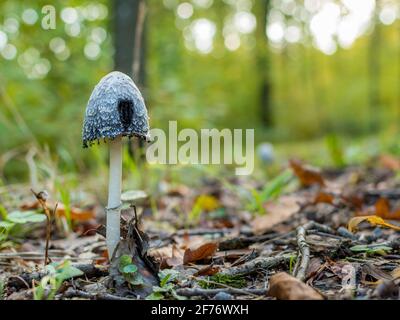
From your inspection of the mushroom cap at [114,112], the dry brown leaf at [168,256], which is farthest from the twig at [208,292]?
the mushroom cap at [114,112]

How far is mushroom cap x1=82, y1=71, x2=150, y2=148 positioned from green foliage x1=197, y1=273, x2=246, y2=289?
25.9 inches

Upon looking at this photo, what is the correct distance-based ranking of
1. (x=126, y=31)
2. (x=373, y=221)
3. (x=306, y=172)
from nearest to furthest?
(x=373, y=221), (x=306, y=172), (x=126, y=31)

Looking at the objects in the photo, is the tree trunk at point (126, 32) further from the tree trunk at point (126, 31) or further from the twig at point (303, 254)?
the twig at point (303, 254)

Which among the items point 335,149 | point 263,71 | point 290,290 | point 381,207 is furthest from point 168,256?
point 263,71

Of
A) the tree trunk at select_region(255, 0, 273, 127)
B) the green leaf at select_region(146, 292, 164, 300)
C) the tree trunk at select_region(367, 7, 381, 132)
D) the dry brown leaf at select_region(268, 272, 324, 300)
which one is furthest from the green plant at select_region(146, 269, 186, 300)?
the tree trunk at select_region(367, 7, 381, 132)

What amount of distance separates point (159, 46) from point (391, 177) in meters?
8.44

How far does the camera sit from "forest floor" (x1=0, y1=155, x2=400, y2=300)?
1634 millimetres

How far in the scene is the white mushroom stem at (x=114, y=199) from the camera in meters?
1.86

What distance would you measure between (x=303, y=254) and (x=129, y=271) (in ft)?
2.40

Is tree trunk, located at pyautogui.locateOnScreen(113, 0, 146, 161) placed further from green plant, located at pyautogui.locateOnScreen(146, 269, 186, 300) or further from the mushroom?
green plant, located at pyautogui.locateOnScreen(146, 269, 186, 300)

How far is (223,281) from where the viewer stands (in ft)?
5.87

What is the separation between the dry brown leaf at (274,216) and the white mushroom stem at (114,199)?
115 cm

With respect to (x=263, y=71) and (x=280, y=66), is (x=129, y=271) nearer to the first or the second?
(x=263, y=71)
